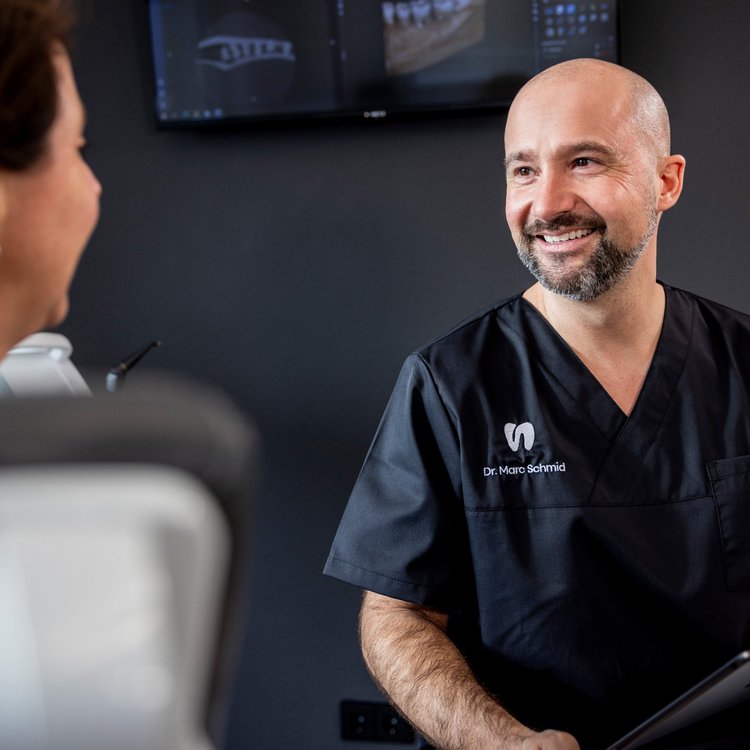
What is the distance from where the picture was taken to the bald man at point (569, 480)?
4.17ft

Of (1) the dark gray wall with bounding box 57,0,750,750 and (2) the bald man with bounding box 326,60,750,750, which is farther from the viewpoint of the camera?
(1) the dark gray wall with bounding box 57,0,750,750

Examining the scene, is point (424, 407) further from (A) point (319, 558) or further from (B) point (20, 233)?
(B) point (20, 233)

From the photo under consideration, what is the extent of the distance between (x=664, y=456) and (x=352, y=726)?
1.08 m

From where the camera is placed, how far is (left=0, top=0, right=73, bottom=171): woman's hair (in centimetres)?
41

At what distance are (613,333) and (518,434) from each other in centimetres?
22

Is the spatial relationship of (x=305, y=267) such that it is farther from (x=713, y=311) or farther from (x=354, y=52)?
(x=713, y=311)

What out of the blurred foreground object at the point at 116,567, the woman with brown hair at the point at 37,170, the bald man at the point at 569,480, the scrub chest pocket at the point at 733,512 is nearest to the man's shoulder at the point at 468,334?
the bald man at the point at 569,480

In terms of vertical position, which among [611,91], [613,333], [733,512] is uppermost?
[611,91]

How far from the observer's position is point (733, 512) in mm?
1315

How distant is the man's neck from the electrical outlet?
1002 mm

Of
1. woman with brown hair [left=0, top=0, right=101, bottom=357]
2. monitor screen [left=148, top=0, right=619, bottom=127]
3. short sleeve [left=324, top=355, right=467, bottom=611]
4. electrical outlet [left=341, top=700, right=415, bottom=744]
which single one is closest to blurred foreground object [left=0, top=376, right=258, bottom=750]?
woman with brown hair [left=0, top=0, right=101, bottom=357]

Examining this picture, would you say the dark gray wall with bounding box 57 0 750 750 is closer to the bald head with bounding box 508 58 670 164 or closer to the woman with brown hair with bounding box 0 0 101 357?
the bald head with bounding box 508 58 670 164

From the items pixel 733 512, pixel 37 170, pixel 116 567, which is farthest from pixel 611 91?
pixel 116 567

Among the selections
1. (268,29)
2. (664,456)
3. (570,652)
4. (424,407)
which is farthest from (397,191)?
(570,652)
